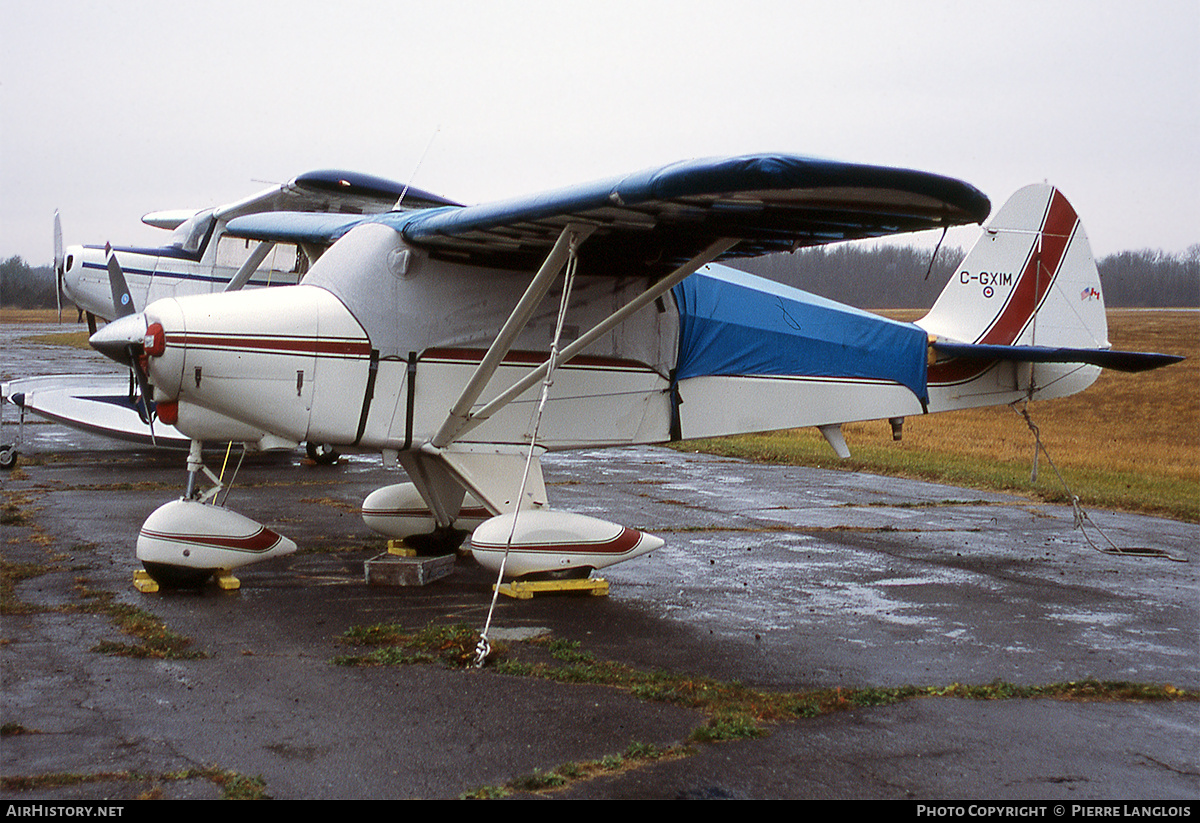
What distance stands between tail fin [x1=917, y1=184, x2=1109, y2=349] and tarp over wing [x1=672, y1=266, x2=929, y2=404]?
1.08m

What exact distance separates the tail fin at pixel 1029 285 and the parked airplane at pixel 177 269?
7.17m

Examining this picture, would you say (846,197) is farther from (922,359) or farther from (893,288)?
(893,288)

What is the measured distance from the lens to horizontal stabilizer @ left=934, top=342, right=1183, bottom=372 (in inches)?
380

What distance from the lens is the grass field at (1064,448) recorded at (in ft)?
50.2

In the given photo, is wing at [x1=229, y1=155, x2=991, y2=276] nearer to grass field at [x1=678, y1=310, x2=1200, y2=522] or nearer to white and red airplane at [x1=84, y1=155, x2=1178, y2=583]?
white and red airplane at [x1=84, y1=155, x2=1178, y2=583]

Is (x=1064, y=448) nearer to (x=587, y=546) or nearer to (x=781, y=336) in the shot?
(x=781, y=336)

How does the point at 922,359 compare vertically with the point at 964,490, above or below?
above

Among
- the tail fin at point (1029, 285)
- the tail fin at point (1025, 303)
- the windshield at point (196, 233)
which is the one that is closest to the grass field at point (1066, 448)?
the tail fin at point (1025, 303)

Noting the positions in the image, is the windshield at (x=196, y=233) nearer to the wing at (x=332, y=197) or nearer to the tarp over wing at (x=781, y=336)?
the wing at (x=332, y=197)

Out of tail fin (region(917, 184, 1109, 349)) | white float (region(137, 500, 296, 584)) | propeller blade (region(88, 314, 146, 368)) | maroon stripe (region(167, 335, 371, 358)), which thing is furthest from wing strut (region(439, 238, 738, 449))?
tail fin (region(917, 184, 1109, 349))

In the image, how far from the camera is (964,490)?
14.5 metres

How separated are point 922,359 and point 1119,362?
6.11 ft

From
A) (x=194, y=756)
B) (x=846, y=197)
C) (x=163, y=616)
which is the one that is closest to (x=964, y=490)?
(x=846, y=197)

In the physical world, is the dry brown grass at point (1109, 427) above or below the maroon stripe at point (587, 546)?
below
